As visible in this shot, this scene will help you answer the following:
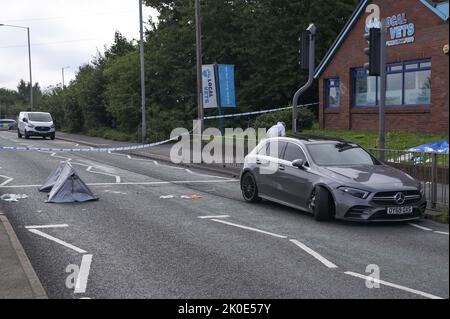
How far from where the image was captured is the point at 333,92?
27172 mm

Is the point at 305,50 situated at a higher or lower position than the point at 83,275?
higher

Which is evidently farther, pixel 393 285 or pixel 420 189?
pixel 420 189

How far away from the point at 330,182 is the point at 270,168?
187cm

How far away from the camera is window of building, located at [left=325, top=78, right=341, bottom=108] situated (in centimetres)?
2677

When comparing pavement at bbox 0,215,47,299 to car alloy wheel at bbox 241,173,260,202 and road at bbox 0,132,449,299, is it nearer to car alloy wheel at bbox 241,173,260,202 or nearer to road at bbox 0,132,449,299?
road at bbox 0,132,449,299

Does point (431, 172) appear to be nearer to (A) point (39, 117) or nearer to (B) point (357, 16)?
(B) point (357, 16)

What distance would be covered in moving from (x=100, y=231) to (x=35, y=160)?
13.1m

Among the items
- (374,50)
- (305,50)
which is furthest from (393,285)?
(305,50)

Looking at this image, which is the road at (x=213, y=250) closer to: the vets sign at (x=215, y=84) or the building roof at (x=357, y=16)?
the building roof at (x=357, y=16)

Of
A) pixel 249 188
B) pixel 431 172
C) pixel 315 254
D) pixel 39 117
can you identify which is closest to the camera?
pixel 315 254

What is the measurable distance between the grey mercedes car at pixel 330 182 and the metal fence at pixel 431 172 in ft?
2.45

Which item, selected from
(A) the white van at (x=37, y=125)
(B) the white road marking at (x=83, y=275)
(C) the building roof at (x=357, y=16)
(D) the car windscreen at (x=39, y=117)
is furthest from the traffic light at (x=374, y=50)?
(D) the car windscreen at (x=39, y=117)

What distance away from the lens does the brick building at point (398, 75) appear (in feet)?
67.6
